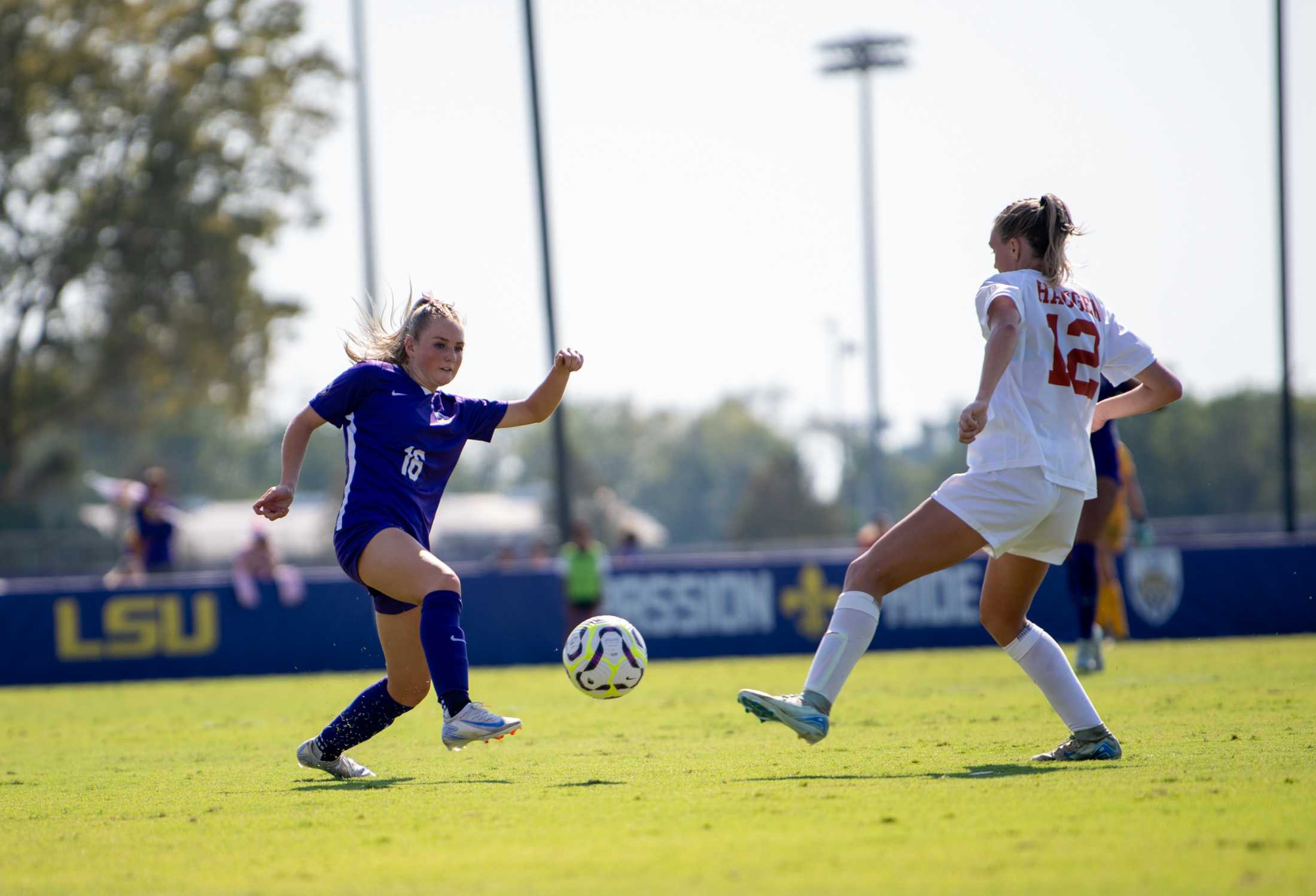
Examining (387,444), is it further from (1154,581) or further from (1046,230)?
(1154,581)

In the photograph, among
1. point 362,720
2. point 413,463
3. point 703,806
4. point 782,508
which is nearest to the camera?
point 703,806

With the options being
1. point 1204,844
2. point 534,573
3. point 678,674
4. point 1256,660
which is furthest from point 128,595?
point 1204,844

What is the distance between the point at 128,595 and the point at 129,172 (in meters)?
19.2

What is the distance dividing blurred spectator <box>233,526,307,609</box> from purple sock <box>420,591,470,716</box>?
1254 cm

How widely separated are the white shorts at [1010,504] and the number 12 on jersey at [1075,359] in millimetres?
387

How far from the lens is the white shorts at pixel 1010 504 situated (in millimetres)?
→ 5844

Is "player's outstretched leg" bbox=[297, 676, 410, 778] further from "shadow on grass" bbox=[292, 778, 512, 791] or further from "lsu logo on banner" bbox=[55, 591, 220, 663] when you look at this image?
"lsu logo on banner" bbox=[55, 591, 220, 663]

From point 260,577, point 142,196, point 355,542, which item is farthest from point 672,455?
point 355,542

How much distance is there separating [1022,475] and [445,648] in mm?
2337

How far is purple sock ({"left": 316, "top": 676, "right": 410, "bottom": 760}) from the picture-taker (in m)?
6.61

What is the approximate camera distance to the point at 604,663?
7.17 m

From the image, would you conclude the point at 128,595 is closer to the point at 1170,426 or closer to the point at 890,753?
the point at 890,753

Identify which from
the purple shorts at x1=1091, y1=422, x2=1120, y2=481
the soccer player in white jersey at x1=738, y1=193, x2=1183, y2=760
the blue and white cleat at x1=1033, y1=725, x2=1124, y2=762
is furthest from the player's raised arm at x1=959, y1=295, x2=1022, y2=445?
the purple shorts at x1=1091, y1=422, x2=1120, y2=481

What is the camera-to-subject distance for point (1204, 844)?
4.22 meters
